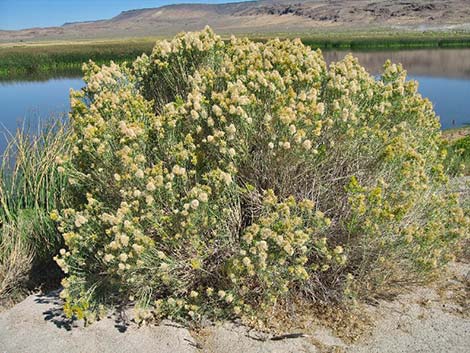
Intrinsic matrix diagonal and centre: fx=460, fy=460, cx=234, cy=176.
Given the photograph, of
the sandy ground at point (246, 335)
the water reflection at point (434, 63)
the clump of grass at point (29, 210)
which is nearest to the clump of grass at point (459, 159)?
the sandy ground at point (246, 335)

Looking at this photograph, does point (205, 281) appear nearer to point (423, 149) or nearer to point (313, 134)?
point (313, 134)

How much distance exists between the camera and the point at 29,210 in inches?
255

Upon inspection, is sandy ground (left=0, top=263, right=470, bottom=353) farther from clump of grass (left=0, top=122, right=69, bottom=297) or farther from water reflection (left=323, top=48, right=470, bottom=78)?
water reflection (left=323, top=48, right=470, bottom=78)

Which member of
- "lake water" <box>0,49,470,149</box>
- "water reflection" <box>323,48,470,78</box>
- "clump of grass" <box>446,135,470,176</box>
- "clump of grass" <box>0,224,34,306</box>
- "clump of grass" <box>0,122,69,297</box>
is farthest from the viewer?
"water reflection" <box>323,48,470,78</box>

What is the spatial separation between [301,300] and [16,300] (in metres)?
3.40

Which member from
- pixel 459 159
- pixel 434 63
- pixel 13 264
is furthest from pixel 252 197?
pixel 434 63

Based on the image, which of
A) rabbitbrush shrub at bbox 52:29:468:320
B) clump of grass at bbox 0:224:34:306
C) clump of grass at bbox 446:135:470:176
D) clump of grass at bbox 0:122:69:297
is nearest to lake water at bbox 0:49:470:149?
clump of grass at bbox 446:135:470:176

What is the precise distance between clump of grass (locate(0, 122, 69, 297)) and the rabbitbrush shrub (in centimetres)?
147

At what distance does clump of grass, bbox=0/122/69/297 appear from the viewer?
5.70 m

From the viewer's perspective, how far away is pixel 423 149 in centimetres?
529

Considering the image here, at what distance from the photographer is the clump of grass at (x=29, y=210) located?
225 inches

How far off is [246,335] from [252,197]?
49.6 inches

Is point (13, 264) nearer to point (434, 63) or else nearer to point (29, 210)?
point (29, 210)

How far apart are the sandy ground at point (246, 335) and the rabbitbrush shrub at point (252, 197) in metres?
0.20
